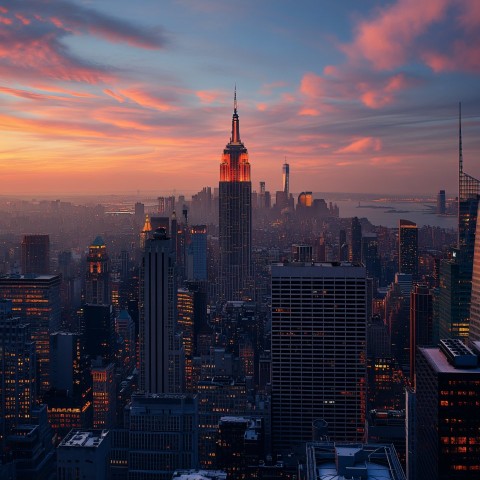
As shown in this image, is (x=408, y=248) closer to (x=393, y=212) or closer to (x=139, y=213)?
(x=393, y=212)

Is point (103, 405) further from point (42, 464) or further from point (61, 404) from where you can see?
point (42, 464)

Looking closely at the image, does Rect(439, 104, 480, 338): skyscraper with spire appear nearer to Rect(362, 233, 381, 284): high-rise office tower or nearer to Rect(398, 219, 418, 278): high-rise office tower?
Rect(398, 219, 418, 278): high-rise office tower

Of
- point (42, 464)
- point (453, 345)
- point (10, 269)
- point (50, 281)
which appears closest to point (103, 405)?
point (42, 464)

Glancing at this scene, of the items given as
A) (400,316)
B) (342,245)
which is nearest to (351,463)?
(400,316)

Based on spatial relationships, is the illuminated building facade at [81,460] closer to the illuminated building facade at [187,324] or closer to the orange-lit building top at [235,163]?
the illuminated building facade at [187,324]

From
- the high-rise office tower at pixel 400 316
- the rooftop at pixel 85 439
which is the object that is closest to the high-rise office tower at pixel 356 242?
the high-rise office tower at pixel 400 316

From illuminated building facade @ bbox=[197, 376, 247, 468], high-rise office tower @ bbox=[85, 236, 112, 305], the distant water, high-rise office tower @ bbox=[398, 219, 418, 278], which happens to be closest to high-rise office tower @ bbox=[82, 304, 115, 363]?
high-rise office tower @ bbox=[85, 236, 112, 305]

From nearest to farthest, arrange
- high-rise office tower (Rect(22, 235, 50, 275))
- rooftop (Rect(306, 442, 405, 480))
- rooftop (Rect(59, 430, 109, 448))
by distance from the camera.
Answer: rooftop (Rect(306, 442, 405, 480)) → rooftop (Rect(59, 430, 109, 448)) → high-rise office tower (Rect(22, 235, 50, 275))
